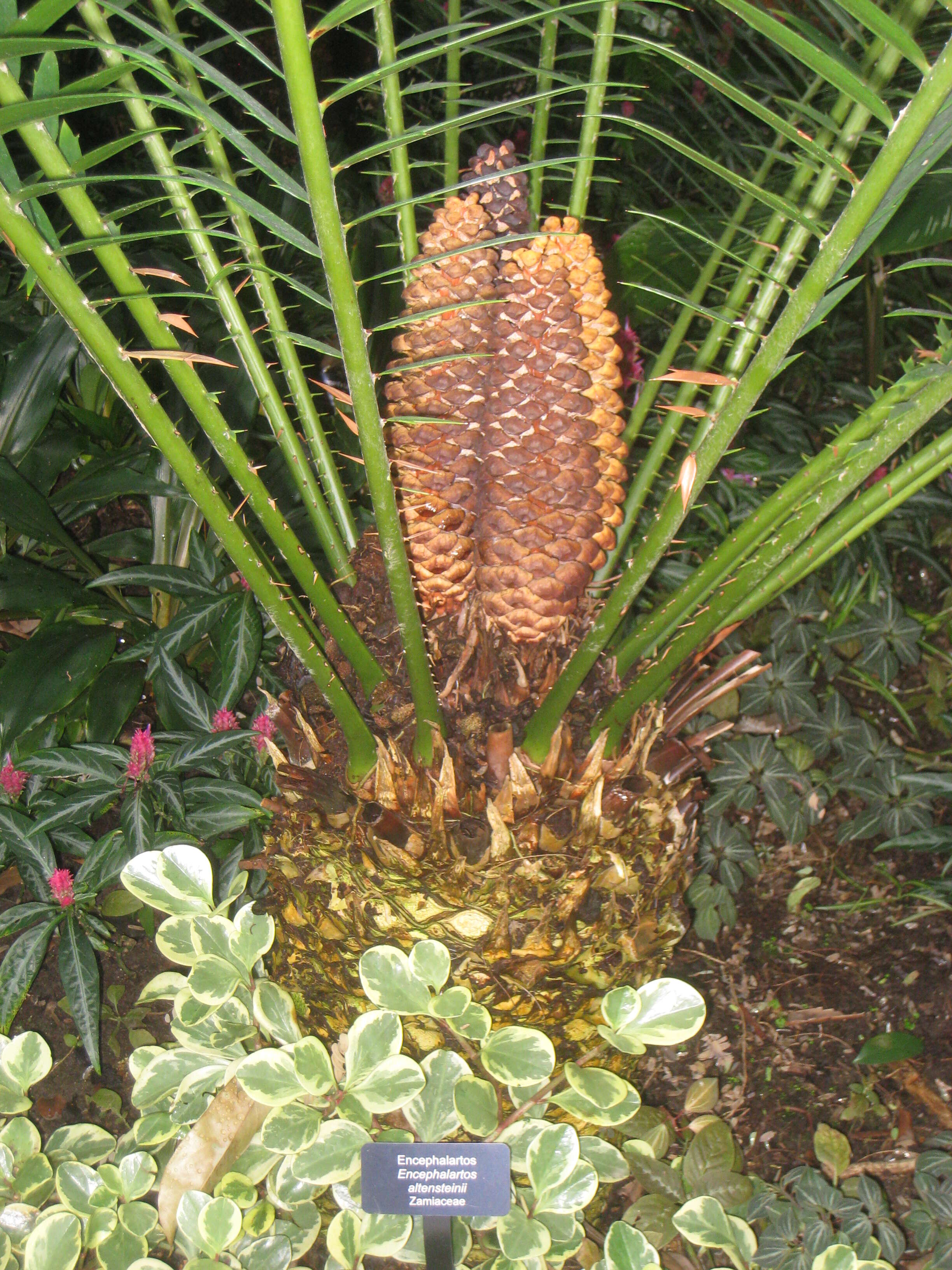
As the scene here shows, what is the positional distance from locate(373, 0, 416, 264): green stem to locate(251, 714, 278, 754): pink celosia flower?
506 mm

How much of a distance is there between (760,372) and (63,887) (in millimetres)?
926

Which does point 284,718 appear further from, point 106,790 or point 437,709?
point 106,790

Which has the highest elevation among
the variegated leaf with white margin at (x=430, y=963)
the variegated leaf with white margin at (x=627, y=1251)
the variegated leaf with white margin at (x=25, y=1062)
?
the variegated leaf with white margin at (x=430, y=963)

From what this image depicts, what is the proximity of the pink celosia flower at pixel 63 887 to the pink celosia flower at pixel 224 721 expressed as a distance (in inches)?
9.0

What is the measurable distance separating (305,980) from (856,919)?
939mm

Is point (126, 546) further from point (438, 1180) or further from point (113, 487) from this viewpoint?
point (438, 1180)

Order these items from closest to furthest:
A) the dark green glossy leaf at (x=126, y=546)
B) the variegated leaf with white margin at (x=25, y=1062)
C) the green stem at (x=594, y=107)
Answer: the green stem at (x=594, y=107), the variegated leaf with white margin at (x=25, y=1062), the dark green glossy leaf at (x=126, y=546)

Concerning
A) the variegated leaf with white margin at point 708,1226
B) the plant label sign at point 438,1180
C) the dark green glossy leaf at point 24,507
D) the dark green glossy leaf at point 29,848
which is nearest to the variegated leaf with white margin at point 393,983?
the plant label sign at point 438,1180

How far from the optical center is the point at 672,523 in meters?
0.59

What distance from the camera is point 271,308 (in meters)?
0.74

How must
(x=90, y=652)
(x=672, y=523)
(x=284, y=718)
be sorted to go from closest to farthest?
(x=672, y=523)
(x=284, y=718)
(x=90, y=652)

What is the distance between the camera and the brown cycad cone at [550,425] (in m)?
0.68

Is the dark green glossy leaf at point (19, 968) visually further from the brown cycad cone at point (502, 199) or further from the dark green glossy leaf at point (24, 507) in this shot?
the brown cycad cone at point (502, 199)

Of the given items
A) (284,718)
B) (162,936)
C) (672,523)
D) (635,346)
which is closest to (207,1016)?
(162,936)
